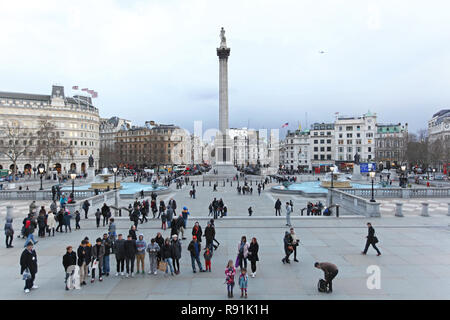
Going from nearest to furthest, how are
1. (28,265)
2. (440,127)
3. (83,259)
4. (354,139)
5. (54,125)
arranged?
(28,265) → (83,259) → (54,125) → (354,139) → (440,127)

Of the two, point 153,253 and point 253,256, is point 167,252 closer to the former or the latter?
point 153,253

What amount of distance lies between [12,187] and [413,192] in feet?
166

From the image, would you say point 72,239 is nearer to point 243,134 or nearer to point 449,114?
point 449,114

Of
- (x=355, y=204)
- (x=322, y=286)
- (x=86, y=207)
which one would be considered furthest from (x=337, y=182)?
(x=322, y=286)

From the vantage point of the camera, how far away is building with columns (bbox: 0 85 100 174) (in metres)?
76.9

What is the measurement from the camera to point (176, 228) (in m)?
14.9

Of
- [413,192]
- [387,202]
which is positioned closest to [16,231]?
[387,202]

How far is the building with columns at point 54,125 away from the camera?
252 ft

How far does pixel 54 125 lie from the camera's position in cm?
7319

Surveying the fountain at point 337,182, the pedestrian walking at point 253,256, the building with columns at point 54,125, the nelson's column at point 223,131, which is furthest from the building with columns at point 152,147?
the pedestrian walking at point 253,256

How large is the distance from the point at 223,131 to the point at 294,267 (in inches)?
2359

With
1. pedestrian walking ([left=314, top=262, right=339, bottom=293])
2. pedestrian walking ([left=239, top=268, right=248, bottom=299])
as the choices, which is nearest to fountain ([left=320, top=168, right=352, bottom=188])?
pedestrian walking ([left=314, top=262, right=339, bottom=293])

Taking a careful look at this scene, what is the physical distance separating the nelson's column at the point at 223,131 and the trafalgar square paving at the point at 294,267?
5034 cm
